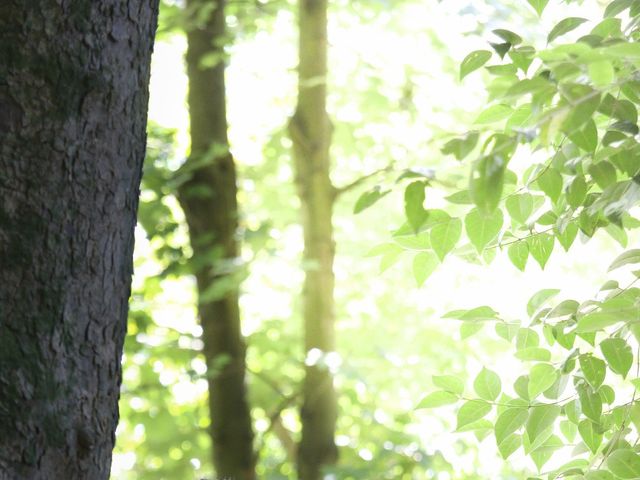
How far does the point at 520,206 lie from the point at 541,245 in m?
0.09

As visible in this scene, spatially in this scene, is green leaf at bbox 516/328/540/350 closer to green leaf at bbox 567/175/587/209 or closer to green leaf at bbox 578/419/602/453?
green leaf at bbox 578/419/602/453

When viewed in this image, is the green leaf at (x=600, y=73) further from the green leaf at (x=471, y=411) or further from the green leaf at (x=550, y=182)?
the green leaf at (x=471, y=411)

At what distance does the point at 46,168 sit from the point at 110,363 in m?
0.23

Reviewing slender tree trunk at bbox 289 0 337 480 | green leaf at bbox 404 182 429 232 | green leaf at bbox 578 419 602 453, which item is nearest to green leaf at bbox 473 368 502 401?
green leaf at bbox 578 419 602 453

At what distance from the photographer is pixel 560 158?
98 cm

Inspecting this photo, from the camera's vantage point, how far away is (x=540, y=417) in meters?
1.05

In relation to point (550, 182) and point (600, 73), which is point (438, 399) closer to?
point (550, 182)

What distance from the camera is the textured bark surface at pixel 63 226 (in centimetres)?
86

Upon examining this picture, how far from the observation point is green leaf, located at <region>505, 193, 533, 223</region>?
1.03m

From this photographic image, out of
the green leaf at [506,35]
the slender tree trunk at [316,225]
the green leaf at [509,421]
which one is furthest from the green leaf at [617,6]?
the slender tree trunk at [316,225]

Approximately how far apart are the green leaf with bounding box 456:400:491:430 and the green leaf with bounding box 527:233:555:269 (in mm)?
199

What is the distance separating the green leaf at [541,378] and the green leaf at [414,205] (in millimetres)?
372

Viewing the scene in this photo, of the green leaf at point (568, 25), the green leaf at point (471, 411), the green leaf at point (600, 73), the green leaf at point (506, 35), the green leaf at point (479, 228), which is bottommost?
the green leaf at point (471, 411)

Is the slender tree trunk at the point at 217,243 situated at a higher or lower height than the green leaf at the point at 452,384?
higher
